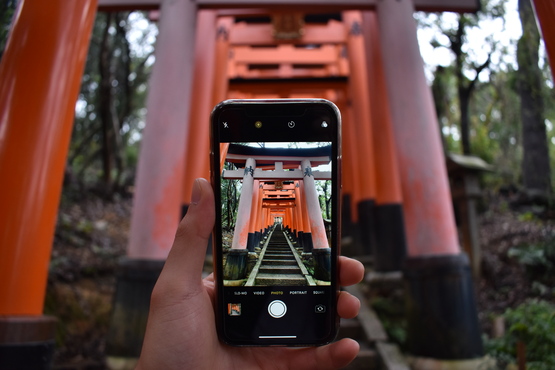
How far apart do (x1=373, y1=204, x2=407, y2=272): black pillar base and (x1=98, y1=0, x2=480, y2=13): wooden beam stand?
235cm

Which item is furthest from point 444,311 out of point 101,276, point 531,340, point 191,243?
point 101,276

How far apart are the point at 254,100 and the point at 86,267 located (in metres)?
5.12

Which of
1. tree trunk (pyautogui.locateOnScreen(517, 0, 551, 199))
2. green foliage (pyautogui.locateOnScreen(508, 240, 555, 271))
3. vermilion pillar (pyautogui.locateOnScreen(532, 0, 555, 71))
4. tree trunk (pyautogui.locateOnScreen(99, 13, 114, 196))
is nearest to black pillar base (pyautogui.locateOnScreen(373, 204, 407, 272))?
green foliage (pyautogui.locateOnScreen(508, 240, 555, 271))

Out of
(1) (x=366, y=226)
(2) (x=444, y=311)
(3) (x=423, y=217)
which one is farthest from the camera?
(1) (x=366, y=226)

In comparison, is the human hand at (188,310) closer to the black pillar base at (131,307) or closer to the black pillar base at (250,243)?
the black pillar base at (250,243)

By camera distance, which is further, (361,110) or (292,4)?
(361,110)

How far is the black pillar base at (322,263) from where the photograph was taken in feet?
3.37

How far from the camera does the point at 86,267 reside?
5.29 metres

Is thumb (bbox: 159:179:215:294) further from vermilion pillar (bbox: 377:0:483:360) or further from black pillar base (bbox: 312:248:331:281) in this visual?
vermilion pillar (bbox: 377:0:483:360)

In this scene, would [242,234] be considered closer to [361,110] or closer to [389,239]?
[389,239]

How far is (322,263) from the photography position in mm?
1030

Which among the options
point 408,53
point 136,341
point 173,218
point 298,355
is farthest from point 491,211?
point 298,355

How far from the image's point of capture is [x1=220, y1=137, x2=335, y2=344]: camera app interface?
1.01 metres

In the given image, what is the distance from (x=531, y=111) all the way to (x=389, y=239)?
2083 millimetres
